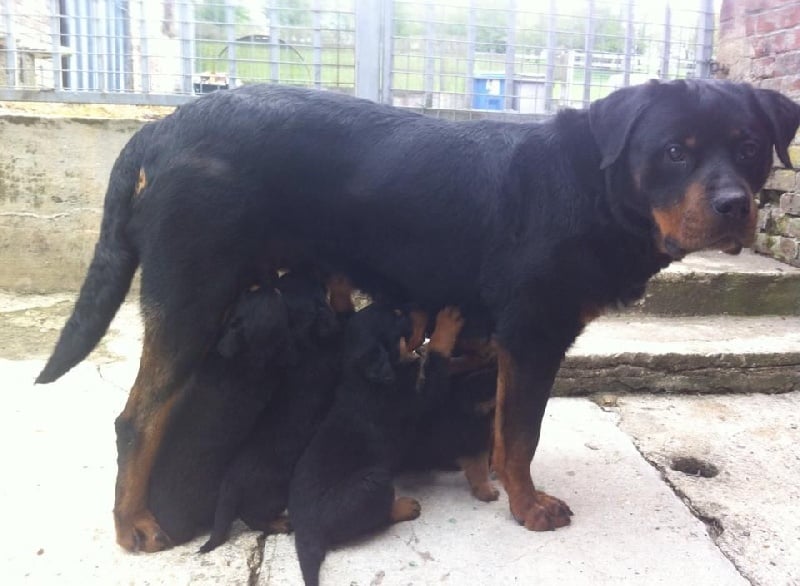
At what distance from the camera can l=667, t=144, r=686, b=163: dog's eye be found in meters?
2.45

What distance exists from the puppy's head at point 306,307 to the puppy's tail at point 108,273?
1.95ft

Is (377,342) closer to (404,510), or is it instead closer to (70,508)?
(404,510)

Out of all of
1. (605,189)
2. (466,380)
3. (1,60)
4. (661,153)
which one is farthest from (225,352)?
(1,60)

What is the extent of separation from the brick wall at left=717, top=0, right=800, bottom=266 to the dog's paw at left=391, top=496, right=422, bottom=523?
3713mm

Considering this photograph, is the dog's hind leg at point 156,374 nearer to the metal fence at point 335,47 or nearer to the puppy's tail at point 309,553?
the puppy's tail at point 309,553

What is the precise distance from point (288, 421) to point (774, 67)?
15.4ft

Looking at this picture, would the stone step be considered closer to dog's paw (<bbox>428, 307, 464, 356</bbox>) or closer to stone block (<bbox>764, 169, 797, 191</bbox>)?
dog's paw (<bbox>428, 307, 464, 356</bbox>)

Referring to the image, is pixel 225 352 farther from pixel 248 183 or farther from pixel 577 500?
pixel 577 500

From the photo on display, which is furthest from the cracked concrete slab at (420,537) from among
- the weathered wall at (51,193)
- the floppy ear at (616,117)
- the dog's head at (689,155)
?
the weathered wall at (51,193)

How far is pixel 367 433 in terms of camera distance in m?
2.66

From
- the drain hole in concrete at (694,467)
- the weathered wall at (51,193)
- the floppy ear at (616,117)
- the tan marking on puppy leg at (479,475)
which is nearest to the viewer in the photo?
the floppy ear at (616,117)

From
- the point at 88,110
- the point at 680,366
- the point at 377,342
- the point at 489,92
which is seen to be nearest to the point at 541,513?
the point at 377,342

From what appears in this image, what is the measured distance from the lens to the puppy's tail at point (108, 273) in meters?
2.63

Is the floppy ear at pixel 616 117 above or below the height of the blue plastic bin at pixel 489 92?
below
